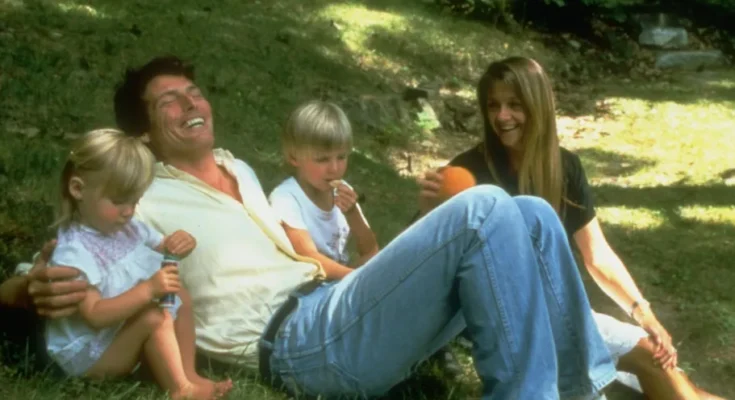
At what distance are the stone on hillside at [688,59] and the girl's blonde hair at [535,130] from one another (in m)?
7.67

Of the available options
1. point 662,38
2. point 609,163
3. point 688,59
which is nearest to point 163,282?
point 609,163

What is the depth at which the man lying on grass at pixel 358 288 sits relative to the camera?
306 centimetres

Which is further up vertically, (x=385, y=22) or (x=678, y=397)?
(x=385, y=22)

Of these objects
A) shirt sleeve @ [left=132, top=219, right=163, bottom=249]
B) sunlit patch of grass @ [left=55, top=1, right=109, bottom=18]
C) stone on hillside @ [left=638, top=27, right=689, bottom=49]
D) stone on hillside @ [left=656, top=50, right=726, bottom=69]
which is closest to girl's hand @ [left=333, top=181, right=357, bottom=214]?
shirt sleeve @ [left=132, top=219, right=163, bottom=249]

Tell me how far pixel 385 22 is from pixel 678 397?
21.8ft

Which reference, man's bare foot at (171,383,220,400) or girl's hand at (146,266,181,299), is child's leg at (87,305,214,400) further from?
girl's hand at (146,266,181,299)

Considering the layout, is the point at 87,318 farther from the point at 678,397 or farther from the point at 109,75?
the point at 109,75

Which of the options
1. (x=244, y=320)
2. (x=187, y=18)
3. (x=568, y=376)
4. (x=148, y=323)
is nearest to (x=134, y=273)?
(x=148, y=323)

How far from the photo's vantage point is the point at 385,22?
990 cm

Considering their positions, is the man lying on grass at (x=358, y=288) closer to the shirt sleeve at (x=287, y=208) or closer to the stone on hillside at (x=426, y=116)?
the shirt sleeve at (x=287, y=208)

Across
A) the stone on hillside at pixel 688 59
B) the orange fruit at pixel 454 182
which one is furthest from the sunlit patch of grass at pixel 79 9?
the stone on hillside at pixel 688 59

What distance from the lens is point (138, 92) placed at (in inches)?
141

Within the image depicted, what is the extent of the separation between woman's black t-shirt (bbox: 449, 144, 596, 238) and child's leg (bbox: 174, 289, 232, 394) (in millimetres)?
1293

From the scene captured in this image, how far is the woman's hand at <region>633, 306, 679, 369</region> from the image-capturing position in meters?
3.77
